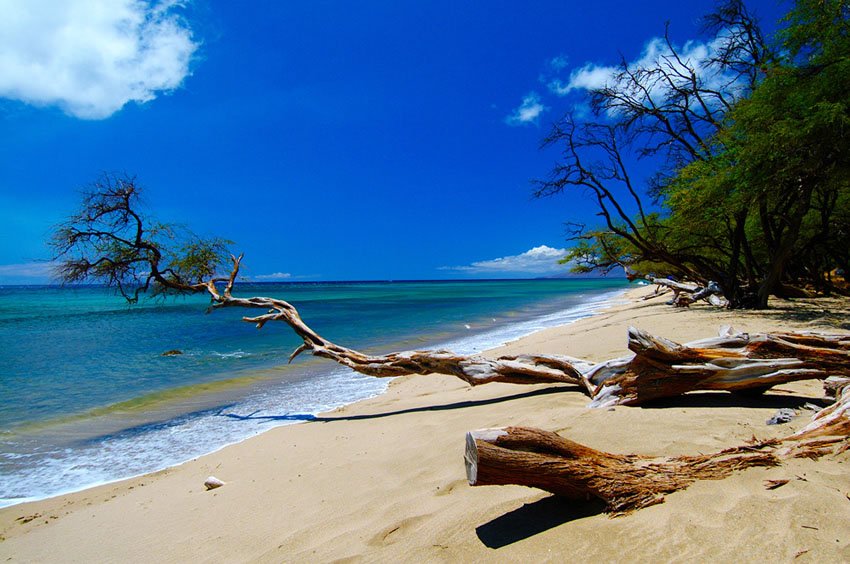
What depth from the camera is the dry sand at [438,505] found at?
2164 mm

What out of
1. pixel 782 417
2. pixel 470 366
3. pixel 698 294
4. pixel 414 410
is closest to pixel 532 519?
pixel 782 417

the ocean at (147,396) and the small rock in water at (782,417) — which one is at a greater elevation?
the small rock in water at (782,417)

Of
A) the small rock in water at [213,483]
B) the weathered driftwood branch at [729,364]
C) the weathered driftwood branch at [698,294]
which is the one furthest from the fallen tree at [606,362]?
the weathered driftwood branch at [698,294]

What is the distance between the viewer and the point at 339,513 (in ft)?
11.2

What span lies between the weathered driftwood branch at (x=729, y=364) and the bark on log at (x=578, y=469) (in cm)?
176

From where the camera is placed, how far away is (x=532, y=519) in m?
2.61

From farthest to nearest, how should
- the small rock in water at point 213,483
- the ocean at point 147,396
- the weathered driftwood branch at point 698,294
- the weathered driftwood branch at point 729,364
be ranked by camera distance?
the weathered driftwood branch at point 698,294, the ocean at point 147,396, the small rock in water at point 213,483, the weathered driftwood branch at point 729,364

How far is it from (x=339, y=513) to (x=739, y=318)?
12834mm

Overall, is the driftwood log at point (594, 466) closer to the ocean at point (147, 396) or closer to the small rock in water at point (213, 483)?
the small rock in water at point (213, 483)

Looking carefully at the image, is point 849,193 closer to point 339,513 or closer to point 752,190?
point 752,190

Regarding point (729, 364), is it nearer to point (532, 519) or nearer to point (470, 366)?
point (532, 519)

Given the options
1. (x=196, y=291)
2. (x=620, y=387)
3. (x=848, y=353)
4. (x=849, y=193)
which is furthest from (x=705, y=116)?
(x=196, y=291)

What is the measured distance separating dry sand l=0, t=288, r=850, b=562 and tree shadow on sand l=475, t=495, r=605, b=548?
0.01 m

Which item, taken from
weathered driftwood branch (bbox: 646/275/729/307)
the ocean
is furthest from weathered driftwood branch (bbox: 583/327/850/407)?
Result: weathered driftwood branch (bbox: 646/275/729/307)
